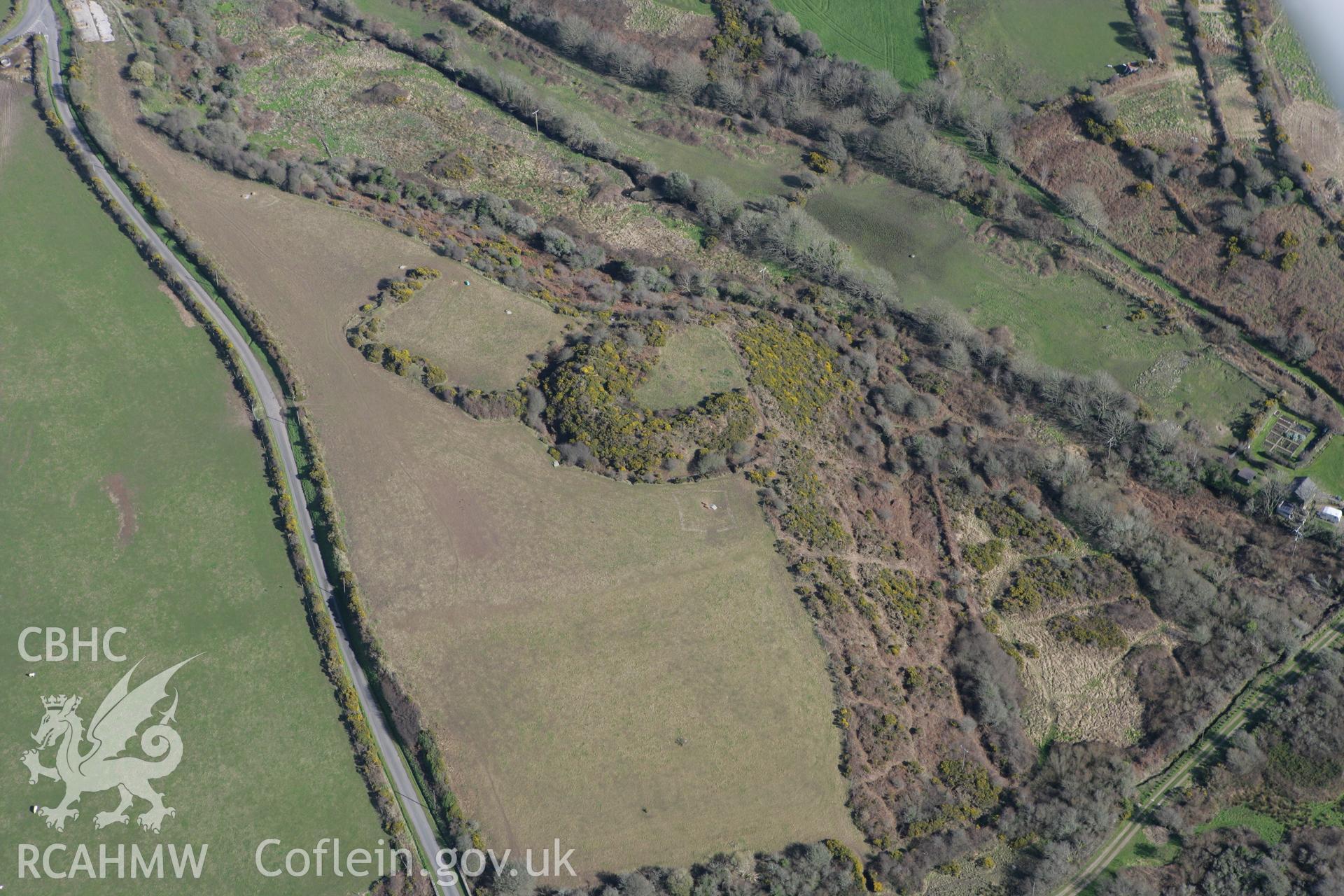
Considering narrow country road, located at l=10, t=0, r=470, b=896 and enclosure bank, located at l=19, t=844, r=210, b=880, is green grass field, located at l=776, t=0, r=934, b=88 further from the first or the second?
enclosure bank, located at l=19, t=844, r=210, b=880

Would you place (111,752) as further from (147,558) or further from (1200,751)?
(1200,751)

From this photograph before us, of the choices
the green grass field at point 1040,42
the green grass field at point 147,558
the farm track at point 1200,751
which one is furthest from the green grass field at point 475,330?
the green grass field at point 1040,42

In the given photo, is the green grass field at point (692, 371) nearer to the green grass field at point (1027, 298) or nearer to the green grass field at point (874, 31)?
the green grass field at point (1027, 298)

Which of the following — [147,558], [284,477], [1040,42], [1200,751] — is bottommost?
[147,558]

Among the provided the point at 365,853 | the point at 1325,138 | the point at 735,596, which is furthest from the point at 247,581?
the point at 1325,138

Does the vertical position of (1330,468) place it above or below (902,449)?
above

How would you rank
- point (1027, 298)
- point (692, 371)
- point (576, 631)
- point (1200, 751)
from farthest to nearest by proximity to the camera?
1. point (1027, 298)
2. point (692, 371)
3. point (1200, 751)
4. point (576, 631)

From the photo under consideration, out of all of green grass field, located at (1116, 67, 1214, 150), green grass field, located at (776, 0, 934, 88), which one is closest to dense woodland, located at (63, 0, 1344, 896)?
green grass field, located at (776, 0, 934, 88)

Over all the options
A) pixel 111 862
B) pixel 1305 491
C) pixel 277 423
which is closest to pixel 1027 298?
pixel 1305 491
